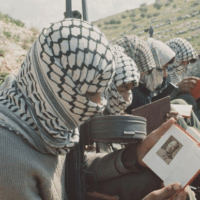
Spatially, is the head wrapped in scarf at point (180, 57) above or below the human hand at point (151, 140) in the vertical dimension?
below

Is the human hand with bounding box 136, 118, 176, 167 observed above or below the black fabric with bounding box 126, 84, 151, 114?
above

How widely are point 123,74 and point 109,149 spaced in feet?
2.44

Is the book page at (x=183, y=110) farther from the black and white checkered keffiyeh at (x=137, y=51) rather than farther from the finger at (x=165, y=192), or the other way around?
the finger at (x=165, y=192)

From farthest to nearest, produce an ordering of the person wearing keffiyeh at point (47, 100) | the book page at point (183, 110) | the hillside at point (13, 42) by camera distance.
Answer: the hillside at point (13, 42) < the book page at point (183, 110) < the person wearing keffiyeh at point (47, 100)

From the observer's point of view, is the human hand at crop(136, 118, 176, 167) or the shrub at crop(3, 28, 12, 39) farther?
the shrub at crop(3, 28, 12, 39)

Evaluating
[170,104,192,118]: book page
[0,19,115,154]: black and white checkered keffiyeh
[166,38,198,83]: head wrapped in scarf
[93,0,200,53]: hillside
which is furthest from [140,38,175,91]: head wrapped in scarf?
[93,0,200,53]: hillside

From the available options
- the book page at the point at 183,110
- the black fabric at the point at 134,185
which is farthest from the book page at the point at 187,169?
the book page at the point at 183,110

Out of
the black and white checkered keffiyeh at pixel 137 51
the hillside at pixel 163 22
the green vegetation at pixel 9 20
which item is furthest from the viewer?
the hillside at pixel 163 22

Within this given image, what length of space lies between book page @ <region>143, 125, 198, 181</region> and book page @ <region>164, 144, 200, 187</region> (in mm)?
21

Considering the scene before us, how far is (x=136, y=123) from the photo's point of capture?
192cm

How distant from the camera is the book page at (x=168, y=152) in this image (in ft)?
5.79

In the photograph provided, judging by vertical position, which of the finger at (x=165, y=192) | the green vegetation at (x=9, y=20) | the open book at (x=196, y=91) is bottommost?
the open book at (x=196, y=91)

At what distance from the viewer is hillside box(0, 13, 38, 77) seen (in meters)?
5.03

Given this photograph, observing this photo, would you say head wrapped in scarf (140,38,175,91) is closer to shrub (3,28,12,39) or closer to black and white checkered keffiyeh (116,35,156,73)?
black and white checkered keffiyeh (116,35,156,73)
